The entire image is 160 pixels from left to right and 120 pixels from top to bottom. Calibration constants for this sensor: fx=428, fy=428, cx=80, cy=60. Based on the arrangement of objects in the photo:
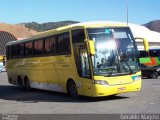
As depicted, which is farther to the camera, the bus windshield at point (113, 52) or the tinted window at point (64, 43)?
the tinted window at point (64, 43)

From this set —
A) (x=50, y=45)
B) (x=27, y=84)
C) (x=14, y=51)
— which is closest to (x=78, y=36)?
(x=50, y=45)

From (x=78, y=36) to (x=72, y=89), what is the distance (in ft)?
8.31

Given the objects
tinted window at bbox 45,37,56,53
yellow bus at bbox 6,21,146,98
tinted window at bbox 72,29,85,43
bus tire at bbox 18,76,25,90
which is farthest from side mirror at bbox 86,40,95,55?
bus tire at bbox 18,76,25,90

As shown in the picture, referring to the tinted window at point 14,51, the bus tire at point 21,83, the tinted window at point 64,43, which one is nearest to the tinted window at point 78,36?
the tinted window at point 64,43

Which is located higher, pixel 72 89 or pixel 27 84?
pixel 72 89

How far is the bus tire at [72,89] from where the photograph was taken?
18.3 meters

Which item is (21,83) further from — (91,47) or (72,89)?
(91,47)

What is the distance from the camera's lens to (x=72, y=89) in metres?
18.7

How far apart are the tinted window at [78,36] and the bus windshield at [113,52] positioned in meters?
0.39

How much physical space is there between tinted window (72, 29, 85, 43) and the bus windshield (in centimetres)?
39

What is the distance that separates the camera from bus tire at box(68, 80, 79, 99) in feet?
60.1

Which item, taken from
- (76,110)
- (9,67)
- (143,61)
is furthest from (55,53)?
(143,61)

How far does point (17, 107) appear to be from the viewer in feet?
52.7

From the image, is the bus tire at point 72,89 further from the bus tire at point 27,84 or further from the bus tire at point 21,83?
the bus tire at point 21,83
